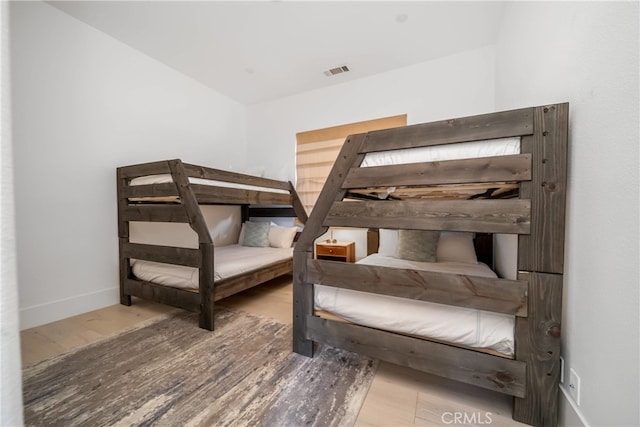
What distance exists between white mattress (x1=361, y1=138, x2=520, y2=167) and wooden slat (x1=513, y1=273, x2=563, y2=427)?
56cm

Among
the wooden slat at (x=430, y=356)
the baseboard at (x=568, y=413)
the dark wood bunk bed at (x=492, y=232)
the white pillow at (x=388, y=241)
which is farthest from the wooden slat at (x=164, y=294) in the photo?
the baseboard at (x=568, y=413)

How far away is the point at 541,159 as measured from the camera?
1003 mm

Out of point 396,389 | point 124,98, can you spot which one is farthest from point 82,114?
point 396,389

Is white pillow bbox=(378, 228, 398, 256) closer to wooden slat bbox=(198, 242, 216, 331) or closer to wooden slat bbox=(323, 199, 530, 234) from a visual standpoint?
wooden slat bbox=(323, 199, 530, 234)

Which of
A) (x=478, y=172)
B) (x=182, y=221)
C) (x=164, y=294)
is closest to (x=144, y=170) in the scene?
(x=182, y=221)

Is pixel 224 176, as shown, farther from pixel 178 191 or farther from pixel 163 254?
pixel 163 254

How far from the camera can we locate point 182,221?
6.53ft

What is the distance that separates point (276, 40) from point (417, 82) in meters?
1.72

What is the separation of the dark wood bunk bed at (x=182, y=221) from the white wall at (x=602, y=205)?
2090 millimetres

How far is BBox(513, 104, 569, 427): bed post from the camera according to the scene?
38.4 inches

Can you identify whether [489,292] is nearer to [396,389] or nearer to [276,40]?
[396,389]

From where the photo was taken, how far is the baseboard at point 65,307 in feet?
6.29

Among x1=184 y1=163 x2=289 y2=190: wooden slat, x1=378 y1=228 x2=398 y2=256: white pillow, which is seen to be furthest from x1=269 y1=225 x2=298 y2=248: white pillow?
x1=378 y1=228 x2=398 y2=256: white pillow

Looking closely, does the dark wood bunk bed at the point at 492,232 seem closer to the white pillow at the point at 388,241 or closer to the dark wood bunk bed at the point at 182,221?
the dark wood bunk bed at the point at 182,221
